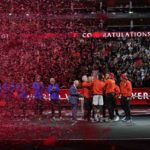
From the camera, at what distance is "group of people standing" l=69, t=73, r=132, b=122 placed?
16.1 m

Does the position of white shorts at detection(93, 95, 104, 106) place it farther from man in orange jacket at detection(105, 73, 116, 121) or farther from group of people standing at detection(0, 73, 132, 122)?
man in orange jacket at detection(105, 73, 116, 121)

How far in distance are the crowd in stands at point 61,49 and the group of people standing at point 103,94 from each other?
671cm

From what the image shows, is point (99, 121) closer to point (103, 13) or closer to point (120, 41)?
point (120, 41)

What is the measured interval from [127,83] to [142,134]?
3737 millimetres

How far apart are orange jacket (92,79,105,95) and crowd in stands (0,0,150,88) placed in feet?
23.5

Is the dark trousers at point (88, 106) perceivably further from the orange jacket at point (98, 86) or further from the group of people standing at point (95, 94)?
the orange jacket at point (98, 86)

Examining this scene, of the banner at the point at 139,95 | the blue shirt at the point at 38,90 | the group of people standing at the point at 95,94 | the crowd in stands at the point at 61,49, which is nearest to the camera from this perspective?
the group of people standing at the point at 95,94

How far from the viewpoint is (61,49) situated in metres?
27.0

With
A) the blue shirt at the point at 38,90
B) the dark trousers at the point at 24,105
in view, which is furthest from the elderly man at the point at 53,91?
the dark trousers at the point at 24,105

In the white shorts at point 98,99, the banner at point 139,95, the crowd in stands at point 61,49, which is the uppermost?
the crowd in stands at point 61,49

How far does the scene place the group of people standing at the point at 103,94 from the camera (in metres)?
16.1

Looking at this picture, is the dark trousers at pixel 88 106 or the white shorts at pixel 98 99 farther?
the dark trousers at pixel 88 106

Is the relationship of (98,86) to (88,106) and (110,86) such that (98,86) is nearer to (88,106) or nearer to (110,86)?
(110,86)

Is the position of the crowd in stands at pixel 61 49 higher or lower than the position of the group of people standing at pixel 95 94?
higher
